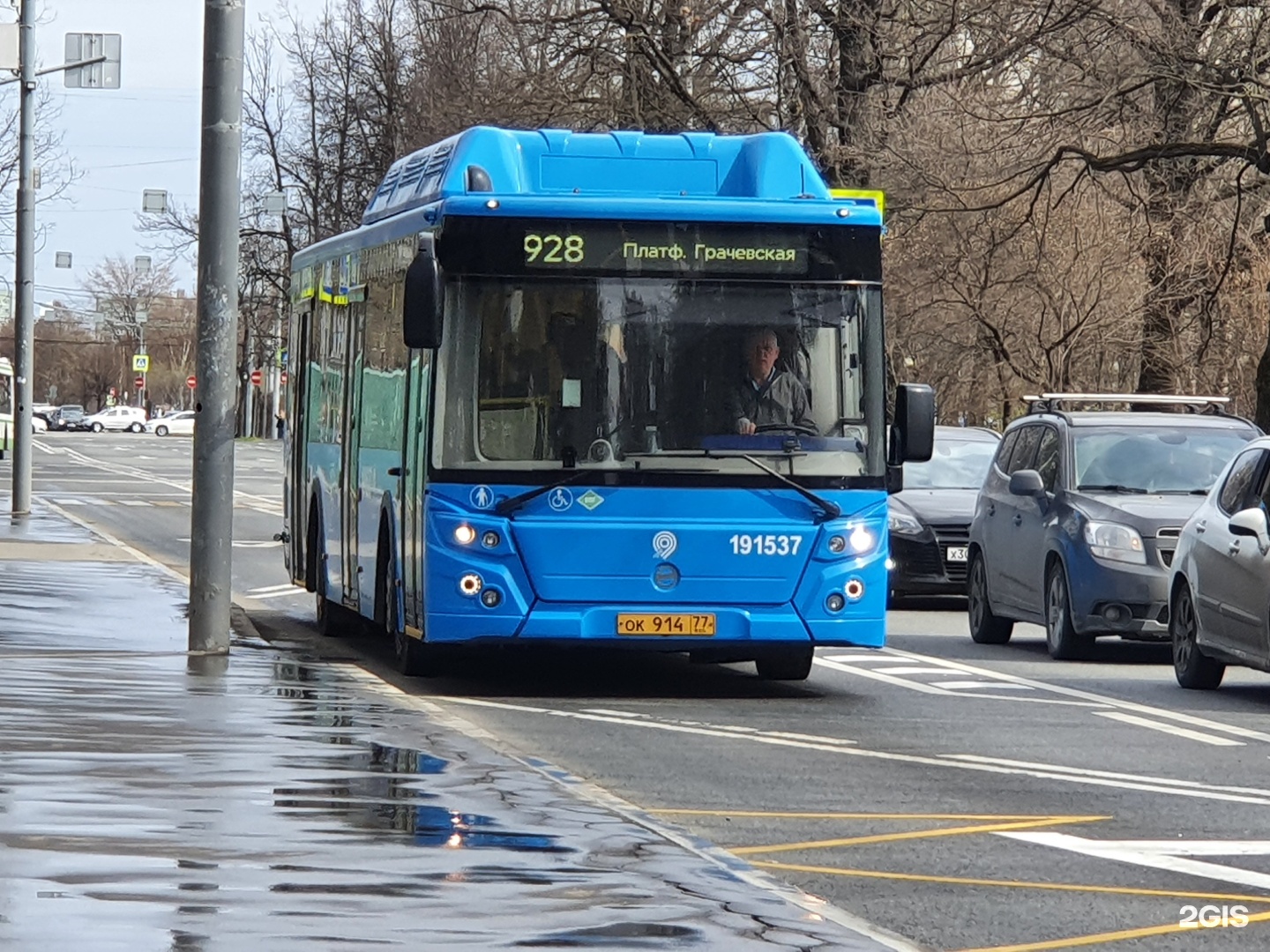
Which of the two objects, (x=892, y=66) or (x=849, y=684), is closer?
(x=849, y=684)

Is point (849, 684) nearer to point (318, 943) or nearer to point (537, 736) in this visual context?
point (537, 736)

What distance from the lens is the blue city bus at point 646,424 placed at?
14734 millimetres

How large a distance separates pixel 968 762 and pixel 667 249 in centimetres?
413

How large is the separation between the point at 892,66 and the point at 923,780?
91.1ft

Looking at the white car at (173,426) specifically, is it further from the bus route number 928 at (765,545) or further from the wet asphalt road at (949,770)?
the bus route number 928 at (765,545)

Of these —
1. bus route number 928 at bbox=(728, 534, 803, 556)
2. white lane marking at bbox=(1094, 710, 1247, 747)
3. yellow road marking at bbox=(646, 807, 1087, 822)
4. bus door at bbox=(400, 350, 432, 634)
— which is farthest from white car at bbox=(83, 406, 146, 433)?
yellow road marking at bbox=(646, 807, 1087, 822)

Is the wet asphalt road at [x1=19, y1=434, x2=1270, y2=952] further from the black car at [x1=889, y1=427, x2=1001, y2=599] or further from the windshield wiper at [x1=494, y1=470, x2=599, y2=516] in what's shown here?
the black car at [x1=889, y1=427, x2=1001, y2=599]

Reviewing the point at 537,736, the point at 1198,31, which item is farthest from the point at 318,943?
the point at 1198,31

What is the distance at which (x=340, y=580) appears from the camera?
722 inches

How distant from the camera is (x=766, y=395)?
14859 mm

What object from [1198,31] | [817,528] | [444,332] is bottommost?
[817,528]

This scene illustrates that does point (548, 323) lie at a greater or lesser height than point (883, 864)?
greater

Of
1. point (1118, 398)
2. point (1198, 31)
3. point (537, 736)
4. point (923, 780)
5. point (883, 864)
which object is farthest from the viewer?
point (1198, 31)

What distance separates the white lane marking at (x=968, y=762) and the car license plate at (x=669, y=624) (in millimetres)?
706
